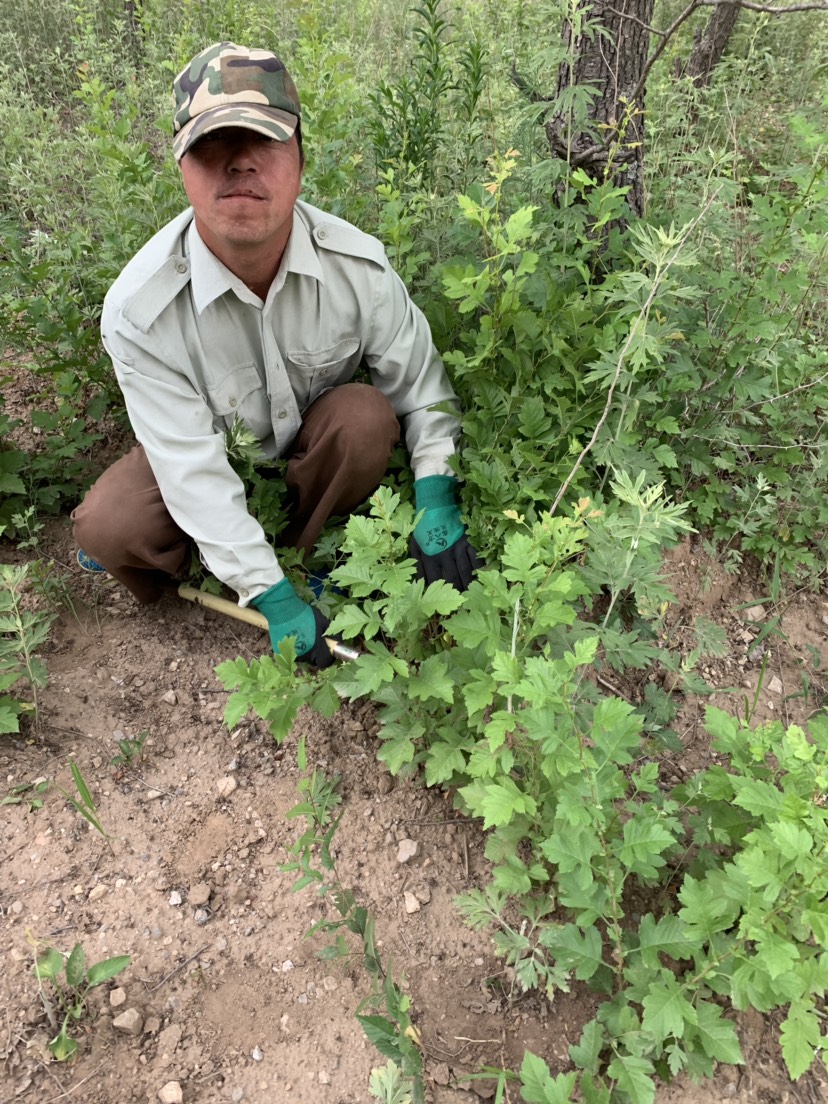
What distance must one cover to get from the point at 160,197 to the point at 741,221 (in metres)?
3.04

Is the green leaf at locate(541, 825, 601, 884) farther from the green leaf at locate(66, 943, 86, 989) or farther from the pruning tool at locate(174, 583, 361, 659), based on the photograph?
the green leaf at locate(66, 943, 86, 989)

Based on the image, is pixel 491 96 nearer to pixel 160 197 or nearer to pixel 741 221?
pixel 741 221

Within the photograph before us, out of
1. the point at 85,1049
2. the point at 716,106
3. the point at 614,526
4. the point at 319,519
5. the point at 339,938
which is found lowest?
the point at 85,1049

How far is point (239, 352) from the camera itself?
2.38 metres

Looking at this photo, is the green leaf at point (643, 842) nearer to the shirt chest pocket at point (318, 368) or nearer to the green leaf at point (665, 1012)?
the green leaf at point (665, 1012)

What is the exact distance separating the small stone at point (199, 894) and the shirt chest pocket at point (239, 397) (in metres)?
1.44

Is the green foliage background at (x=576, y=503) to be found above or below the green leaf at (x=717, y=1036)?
above

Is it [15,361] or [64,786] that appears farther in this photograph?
[15,361]

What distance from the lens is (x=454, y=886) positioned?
2.04 m

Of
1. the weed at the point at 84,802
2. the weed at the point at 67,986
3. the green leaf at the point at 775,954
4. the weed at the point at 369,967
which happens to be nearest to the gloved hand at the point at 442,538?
the weed at the point at 369,967

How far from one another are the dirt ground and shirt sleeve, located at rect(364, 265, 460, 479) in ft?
3.07

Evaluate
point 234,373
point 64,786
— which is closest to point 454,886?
point 64,786

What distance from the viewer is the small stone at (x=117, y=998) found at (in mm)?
1829

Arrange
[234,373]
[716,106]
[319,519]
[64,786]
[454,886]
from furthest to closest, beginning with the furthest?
[716,106]
[319,519]
[234,373]
[64,786]
[454,886]
